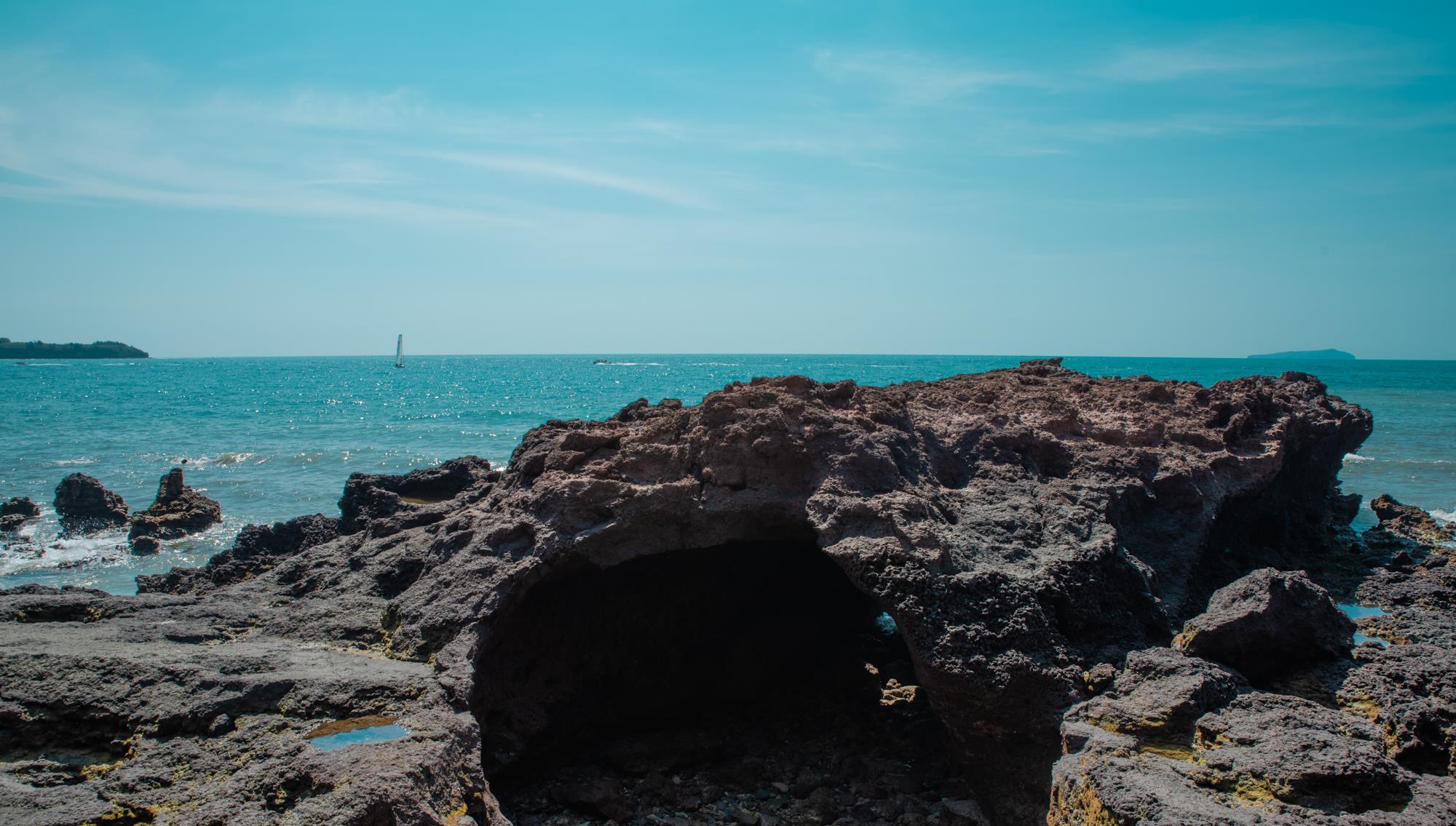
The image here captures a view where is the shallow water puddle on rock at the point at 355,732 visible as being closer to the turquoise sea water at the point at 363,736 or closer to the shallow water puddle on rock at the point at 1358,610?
the turquoise sea water at the point at 363,736

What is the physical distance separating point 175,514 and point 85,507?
6.79 feet

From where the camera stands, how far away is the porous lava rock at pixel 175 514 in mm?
17703

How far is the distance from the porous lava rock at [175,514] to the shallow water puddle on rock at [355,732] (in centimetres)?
1533

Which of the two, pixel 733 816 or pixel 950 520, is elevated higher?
pixel 950 520

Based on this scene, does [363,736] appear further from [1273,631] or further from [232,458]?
[232,458]

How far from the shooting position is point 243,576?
34.1ft

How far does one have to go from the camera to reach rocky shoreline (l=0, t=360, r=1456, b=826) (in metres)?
4.55

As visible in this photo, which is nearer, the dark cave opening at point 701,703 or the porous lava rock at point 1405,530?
the dark cave opening at point 701,703

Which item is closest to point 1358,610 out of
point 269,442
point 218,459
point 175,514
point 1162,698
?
point 1162,698

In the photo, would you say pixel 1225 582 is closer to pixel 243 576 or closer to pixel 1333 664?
pixel 1333 664

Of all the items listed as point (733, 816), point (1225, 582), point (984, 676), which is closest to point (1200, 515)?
point (1225, 582)

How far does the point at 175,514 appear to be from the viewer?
18.4m

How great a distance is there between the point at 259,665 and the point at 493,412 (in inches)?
1699

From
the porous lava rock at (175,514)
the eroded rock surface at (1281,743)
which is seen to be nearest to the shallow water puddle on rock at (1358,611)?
the eroded rock surface at (1281,743)
